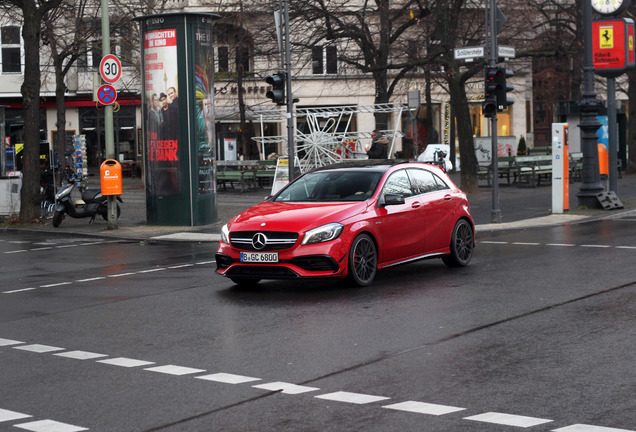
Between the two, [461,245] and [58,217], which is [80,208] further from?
[461,245]

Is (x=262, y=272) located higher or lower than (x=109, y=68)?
lower

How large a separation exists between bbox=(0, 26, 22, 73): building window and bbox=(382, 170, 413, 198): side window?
4690 cm

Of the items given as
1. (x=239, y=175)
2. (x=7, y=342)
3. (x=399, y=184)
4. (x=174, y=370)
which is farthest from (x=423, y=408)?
(x=239, y=175)

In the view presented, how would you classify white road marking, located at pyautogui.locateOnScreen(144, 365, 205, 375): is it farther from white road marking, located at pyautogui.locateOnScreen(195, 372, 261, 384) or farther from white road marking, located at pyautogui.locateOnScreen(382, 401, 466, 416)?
white road marking, located at pyautogui.locateOnScreen(382, 401, 466, 416)

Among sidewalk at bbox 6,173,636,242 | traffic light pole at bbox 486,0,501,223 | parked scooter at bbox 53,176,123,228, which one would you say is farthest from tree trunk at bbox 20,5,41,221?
traffic light pole at bbox 486,0,501,223

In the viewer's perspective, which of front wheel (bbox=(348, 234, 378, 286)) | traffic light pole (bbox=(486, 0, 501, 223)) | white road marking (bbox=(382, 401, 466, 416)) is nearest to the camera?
white road marking (bbox=(382, 401, 466, 416))

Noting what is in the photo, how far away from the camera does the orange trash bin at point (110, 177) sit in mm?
22438

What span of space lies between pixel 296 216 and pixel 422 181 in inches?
97.2

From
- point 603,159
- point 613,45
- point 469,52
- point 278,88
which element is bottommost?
point 603,159

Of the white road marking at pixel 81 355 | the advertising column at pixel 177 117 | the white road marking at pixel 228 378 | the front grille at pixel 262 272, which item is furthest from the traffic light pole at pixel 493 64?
the white road marking at pixel 228 378

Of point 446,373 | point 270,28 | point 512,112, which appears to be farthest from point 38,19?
point 512,112

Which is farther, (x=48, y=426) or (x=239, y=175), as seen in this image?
(x=239, y=175)

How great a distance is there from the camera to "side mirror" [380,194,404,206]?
1264 cm

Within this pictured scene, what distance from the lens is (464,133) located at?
30984mm
